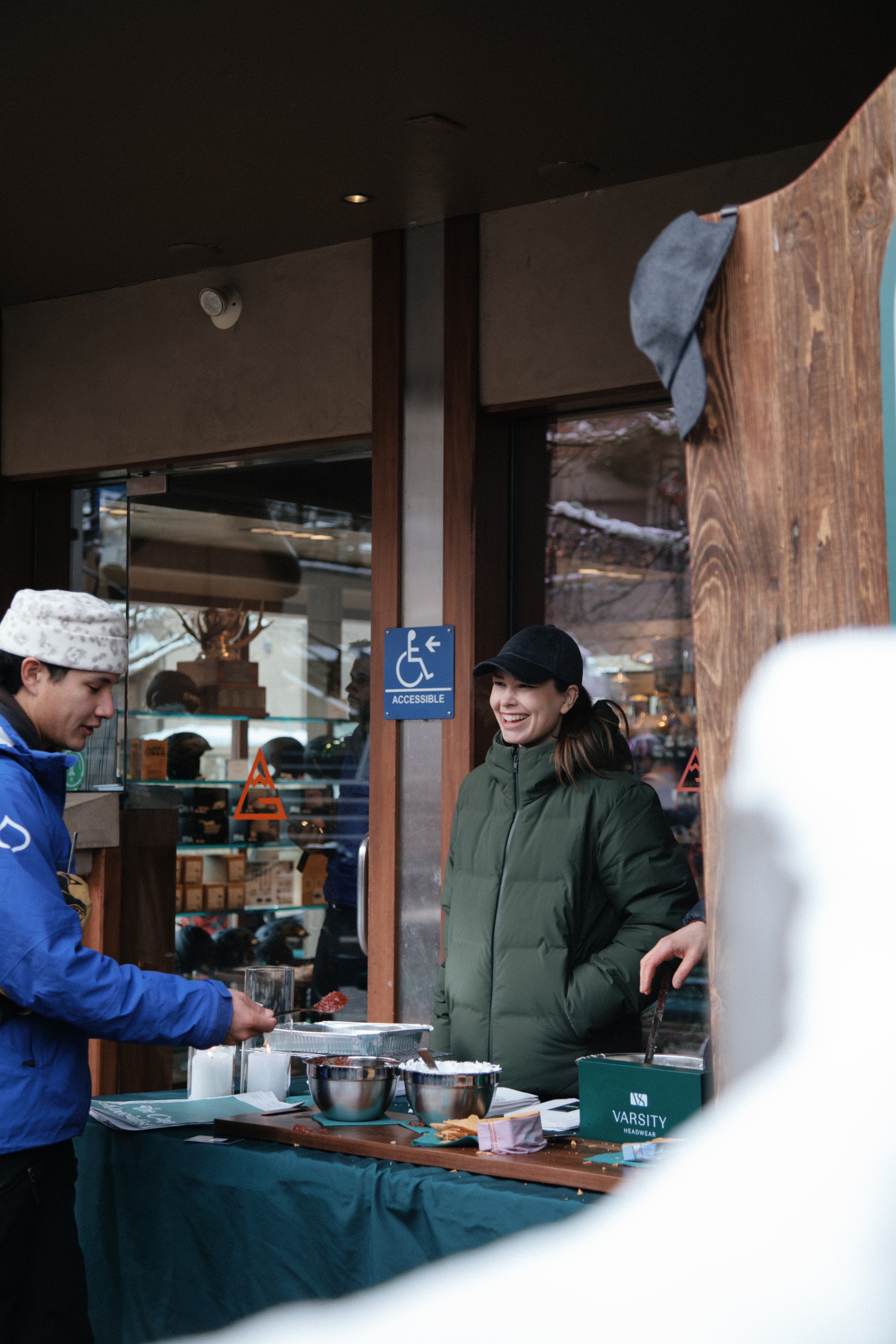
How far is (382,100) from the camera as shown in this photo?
379 centimetres

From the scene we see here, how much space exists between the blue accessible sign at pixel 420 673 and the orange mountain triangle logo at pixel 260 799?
124cm

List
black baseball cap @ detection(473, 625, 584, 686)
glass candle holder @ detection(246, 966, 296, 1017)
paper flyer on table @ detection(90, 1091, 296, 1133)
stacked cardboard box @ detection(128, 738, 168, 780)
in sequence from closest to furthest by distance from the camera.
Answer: paper flyer on table @ detection(90, 1091, 296, 1133), glass candle holder @ detection(246, 966, 296, 1017), black baseball cap @ detection(473, 625, 584, 686), stacked cardboard box @ detection(128, 738, 168, 780)

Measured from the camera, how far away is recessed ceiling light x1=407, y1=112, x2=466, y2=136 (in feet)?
12.7

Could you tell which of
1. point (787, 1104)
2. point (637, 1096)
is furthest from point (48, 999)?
point (787, 1104)

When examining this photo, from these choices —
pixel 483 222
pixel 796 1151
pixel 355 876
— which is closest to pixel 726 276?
pixel 796 1151

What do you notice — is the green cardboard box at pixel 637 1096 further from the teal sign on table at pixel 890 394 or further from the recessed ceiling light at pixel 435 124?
the recessed ceiling light at pixel 435 124

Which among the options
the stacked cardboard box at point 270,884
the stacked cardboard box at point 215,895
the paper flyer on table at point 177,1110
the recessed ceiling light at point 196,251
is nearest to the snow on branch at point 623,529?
the recessed ceiling light at point 196,251

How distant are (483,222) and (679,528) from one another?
123 centimetres

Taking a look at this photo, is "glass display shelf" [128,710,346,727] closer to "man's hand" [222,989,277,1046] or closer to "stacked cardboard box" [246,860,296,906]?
"stacked cardboard box" [246,860,296,906]

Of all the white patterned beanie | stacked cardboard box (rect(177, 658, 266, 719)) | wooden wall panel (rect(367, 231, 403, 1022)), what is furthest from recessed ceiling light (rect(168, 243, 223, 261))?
the white patterned beanie

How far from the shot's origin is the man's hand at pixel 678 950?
2.43 m

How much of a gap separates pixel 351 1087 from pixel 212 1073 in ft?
1.60

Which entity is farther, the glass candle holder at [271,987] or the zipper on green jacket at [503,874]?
the zipper on green jacket at [503,874]

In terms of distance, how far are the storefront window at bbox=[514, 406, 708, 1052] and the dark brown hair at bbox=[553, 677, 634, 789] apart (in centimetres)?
162
